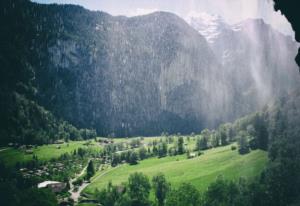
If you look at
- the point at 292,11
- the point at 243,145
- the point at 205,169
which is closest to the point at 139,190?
the point at 205,169

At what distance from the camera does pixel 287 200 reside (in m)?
96.6

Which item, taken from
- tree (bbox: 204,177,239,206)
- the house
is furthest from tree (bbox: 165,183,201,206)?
the house

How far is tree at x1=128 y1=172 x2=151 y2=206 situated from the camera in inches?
4860

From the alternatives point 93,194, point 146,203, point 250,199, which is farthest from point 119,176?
point 250,199

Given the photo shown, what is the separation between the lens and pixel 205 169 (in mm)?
164125

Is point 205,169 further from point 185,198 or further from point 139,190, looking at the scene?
point 185,198

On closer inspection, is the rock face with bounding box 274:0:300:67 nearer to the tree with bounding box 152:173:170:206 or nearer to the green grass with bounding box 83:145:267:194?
the green grass with bounding box 83:145:267:194

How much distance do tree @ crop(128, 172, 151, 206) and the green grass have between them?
1539cm

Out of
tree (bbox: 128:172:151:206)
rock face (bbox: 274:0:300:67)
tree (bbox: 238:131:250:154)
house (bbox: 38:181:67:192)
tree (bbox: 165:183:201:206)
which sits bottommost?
house (bbox: 38:181:67:192)

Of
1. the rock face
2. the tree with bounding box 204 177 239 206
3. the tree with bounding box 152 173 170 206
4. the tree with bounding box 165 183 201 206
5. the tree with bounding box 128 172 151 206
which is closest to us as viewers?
the rock face

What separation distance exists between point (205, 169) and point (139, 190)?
40323 millimetres

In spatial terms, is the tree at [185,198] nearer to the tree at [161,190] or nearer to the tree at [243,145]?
the tree at [161,190]

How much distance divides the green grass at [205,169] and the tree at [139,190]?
1539cm

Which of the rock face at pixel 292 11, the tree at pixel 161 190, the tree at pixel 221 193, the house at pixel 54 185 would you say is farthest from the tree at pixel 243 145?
the rock face at pixel 292 11
